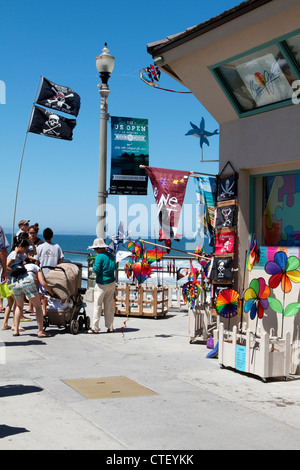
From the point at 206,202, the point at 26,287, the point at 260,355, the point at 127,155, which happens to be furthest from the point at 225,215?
the point at 127,155

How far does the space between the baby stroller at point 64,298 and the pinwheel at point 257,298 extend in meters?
4.00

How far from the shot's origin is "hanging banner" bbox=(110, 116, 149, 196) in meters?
14.2

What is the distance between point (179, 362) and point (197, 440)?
3673 millimetres

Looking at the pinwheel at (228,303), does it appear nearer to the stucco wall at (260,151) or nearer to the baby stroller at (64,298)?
the stucco wall at (260,151)

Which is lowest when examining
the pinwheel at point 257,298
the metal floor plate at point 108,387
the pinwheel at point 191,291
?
the metal floor plate at point 108,387

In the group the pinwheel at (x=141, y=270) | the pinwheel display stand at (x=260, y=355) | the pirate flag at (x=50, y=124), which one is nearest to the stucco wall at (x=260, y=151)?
the pinwheel display stand at (x=260, y=355)

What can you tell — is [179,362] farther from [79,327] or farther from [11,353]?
[79,327]

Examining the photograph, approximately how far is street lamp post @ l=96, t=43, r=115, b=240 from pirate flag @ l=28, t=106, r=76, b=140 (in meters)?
1.55

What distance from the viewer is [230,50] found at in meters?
8.84

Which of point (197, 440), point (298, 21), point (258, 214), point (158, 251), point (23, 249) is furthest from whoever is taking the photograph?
point (158, 251)

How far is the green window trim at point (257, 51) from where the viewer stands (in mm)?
8070

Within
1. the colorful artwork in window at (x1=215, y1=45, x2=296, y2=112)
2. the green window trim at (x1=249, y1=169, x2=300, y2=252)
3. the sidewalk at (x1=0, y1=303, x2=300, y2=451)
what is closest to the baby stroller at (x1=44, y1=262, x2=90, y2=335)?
the sidewalk at (x1=0, y1=303, x2=300, y2=451)

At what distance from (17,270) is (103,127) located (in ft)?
17.6
